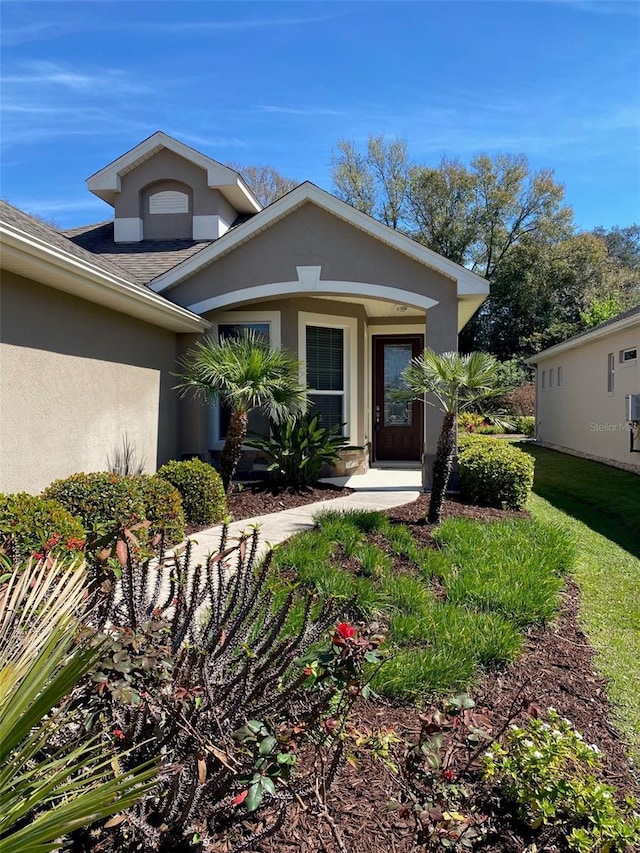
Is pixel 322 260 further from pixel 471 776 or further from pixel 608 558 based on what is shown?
pixel 471 776

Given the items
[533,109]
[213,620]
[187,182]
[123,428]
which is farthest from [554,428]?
[213,620]

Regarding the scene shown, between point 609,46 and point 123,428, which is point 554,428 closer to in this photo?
point 609,46

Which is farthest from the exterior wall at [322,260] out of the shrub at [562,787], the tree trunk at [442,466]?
the shrub at [562,787]

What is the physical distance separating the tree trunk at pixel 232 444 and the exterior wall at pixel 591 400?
9.33 meters

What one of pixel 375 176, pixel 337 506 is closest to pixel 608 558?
pixel 337 506

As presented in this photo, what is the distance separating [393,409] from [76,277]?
8.56 m

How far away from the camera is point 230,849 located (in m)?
2.08

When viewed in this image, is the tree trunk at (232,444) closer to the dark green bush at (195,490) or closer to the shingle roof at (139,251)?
the dark green bush at (195,490)

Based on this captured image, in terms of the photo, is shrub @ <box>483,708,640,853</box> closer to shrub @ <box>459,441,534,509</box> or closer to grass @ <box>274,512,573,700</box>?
grass @ <box>274,512,573,700</box>

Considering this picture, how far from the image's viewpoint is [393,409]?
13195 millimetres

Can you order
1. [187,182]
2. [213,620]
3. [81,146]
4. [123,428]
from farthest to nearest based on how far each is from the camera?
[81,146]
[187,182]
[123,428]
[213,620]

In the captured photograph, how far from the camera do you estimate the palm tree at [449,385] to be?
260 inches

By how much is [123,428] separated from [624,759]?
6.77 metres

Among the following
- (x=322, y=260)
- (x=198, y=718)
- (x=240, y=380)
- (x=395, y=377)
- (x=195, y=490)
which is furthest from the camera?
(x=395, y=377)
